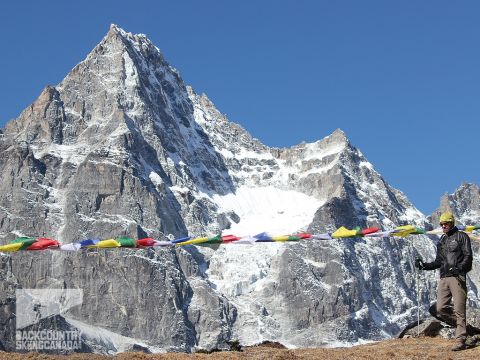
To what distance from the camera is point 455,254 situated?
24.8 meters

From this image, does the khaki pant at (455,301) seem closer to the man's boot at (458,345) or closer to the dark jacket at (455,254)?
the man's boot at (458,345)

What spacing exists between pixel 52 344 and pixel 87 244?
4.34 metres

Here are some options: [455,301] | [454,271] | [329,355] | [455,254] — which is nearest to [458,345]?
[455,301]

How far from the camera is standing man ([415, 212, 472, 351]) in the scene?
81.0 ft

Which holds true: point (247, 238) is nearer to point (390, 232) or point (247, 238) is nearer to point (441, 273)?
point (390, 232)

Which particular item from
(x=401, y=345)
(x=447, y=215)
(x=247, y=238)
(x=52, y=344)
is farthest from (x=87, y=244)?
(x=447, y=215)

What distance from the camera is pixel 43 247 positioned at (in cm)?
3141

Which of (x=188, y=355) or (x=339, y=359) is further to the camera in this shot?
(x=188, y=355)

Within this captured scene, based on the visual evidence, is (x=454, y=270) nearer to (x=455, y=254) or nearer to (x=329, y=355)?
(x=455, y=254)

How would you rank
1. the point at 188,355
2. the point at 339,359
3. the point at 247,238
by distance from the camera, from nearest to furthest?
the point at 339,359 < the point at 188,355 < the point at 247,238

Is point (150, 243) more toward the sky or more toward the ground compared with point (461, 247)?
more toward the sky

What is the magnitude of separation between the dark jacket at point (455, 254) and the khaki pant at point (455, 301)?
227 millimetres

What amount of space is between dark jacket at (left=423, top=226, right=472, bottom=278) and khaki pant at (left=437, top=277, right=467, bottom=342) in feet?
0.74

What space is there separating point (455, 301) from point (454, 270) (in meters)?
0.78
